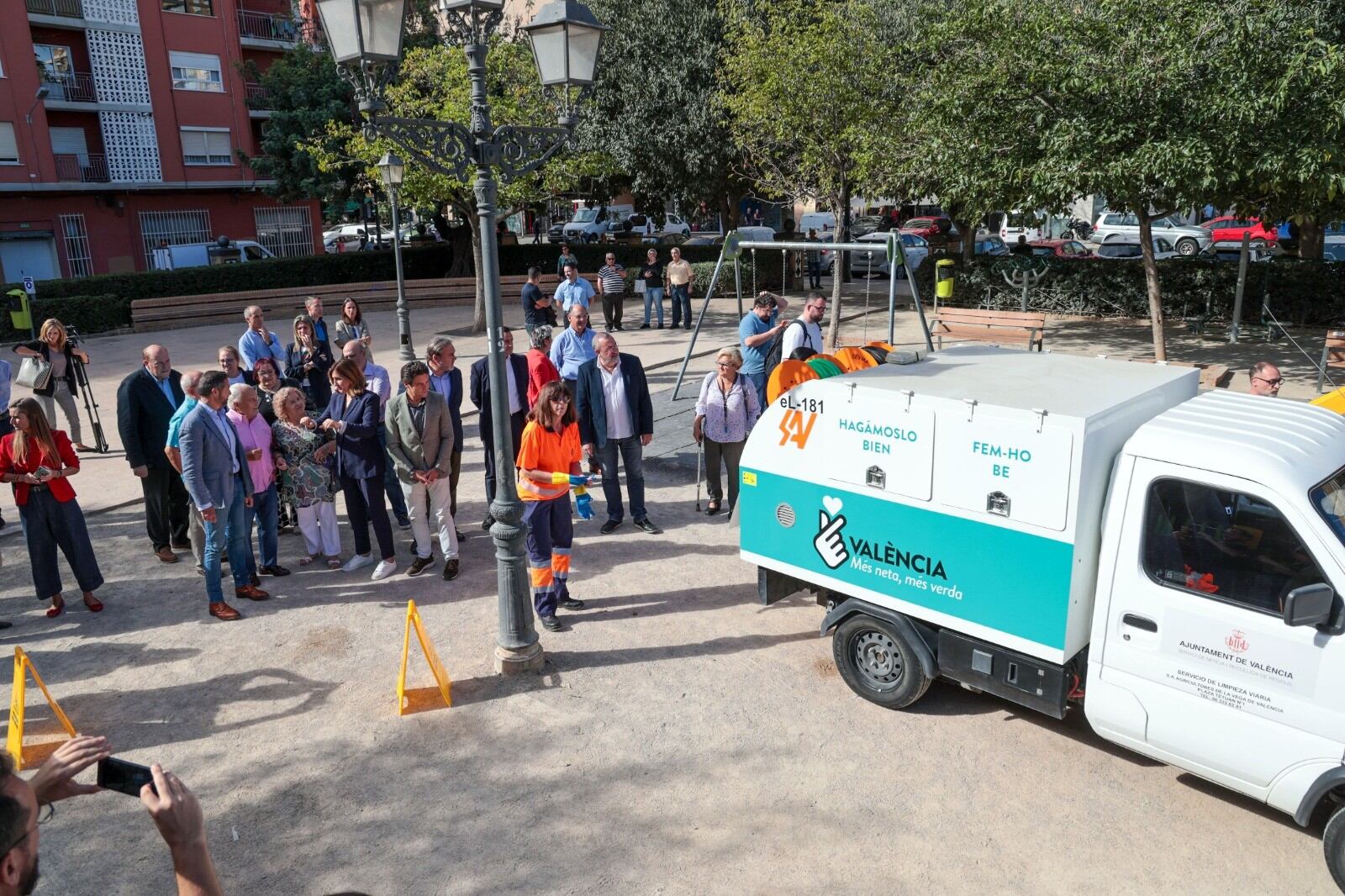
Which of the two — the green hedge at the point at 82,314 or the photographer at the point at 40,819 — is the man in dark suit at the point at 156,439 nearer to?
the photographer at the point at 40,819

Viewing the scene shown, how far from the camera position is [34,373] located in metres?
11.3

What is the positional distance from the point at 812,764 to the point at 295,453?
5163mm

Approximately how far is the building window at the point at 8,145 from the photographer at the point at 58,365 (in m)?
25.5

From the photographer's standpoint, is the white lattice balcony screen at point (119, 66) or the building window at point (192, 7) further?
the building window at point (192, 7)

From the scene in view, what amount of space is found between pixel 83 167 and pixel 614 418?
34.0 m

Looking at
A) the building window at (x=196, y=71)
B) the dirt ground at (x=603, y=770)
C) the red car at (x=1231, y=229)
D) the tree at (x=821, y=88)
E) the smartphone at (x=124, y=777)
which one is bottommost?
the dirt ground at (x=603, y=770)

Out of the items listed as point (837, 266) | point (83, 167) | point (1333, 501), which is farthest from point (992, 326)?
point (83, 167)

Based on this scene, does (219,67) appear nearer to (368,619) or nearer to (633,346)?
(633,346)

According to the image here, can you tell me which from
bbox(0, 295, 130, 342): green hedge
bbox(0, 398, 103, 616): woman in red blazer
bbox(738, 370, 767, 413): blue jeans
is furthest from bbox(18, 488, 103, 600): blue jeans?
bbox(0, 295, 130, 342): green hedge

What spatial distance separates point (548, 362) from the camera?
9383mm

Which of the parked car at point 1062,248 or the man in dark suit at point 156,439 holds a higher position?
the parked car at point 1062,248

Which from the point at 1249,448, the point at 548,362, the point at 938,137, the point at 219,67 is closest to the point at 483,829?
the point at 1249,448

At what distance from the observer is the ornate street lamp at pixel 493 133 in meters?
6.04

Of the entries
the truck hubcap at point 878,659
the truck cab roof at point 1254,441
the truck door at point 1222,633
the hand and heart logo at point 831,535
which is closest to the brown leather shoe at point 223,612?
the hand and heart logo at point 831,535
